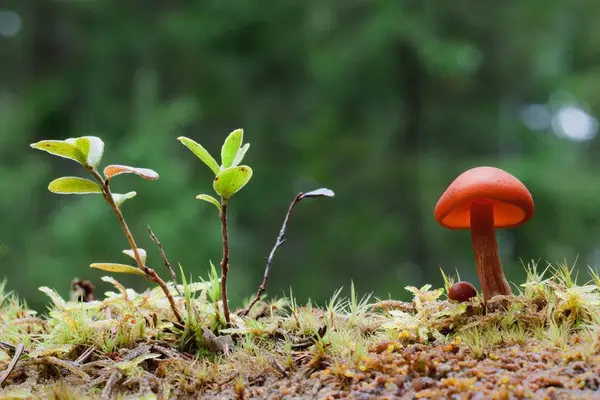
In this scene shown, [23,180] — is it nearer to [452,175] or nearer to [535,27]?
[452,175]

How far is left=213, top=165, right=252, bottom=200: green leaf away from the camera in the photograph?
1096 millimetres

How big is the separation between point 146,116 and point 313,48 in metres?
1.92

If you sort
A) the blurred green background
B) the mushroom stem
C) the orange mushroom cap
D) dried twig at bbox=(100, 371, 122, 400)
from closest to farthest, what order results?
dried twig at bbox=(100, 371, 122, 400) → the orange mushroom cap → the mushroom stem → the blurred green background

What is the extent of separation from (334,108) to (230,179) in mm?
5133

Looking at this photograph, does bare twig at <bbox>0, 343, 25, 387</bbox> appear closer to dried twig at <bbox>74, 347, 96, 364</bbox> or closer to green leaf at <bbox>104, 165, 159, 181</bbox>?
dried twig at <bbox>74, 347, 96, 364</bbox>

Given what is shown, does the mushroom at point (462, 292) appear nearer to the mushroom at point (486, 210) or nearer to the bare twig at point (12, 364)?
the mushroom at point (486, 210)

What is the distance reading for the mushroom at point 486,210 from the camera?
3.64 ft

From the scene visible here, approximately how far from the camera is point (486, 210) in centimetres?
122

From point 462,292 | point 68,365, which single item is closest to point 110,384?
point 68,365

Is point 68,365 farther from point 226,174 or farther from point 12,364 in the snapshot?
point 226,174

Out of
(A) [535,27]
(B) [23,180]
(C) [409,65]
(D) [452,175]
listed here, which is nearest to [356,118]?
(C) [409,65]

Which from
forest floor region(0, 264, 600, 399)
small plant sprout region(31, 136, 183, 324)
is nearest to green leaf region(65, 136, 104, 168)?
small plant sprout region(31, 136, 183, 324)

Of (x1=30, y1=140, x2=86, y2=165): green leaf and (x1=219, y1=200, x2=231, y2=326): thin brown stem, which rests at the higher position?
(x1=30, y1=140, x2=86, y2=165): green leaf

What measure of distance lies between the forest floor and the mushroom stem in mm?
42
